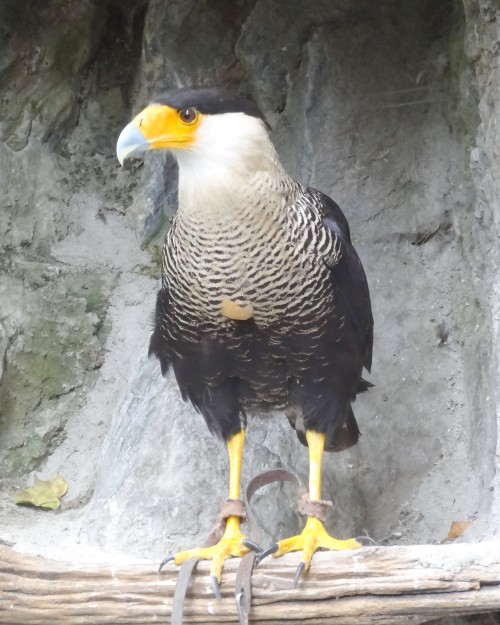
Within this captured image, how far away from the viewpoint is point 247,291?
1.93 metres

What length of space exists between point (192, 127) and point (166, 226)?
101 cm

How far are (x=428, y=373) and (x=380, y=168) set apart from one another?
0.65 meters

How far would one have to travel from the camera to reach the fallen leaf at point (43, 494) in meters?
2.53

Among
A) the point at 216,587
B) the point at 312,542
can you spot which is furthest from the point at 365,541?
the point at 216,587

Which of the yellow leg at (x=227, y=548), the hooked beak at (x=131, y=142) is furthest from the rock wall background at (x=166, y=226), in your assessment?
the hooked beak at (x=131, y=142)

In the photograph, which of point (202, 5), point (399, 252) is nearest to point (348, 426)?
point (399, 252)

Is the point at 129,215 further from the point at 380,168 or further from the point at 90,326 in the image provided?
the point at 380,168

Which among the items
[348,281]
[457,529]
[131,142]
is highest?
[131,142]

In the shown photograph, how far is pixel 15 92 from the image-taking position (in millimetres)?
2762

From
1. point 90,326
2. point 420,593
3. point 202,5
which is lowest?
point 420,593

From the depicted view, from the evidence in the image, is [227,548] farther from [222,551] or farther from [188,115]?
[188,115]

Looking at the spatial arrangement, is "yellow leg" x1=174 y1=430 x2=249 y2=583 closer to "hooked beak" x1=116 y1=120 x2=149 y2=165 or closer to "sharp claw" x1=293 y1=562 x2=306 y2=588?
"sharp claw" x1=293 y1=562 x2=306 y2=588

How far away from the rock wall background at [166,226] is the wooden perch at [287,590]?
1.39 feet

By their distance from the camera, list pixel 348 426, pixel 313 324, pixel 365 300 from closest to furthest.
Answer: pixel 313 324 < pixel 365 300 < pixel 348 426
